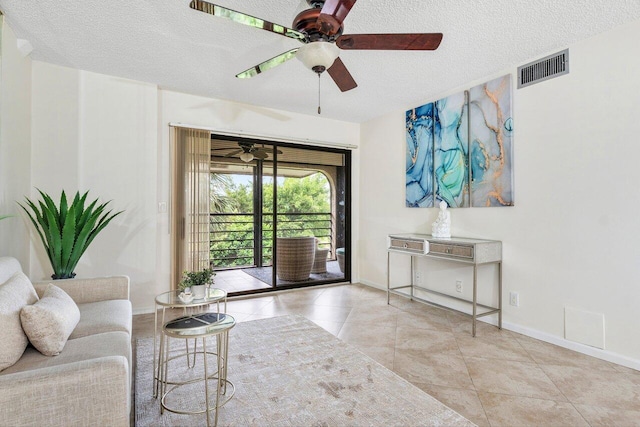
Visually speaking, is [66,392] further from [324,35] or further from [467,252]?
[467,252]

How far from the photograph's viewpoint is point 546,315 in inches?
111

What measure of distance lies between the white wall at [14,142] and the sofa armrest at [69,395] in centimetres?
189

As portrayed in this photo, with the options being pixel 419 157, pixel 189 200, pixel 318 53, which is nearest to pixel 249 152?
pixel 189 200

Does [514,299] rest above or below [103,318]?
below

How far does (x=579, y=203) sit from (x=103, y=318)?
3.51 metres

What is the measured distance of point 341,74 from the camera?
2367 mm

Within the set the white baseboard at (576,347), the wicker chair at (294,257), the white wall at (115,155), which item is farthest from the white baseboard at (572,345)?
the white wall at (115,155)

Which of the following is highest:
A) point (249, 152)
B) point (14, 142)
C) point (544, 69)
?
point (544, 69)

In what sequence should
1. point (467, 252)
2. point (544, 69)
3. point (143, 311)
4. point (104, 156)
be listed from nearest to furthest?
1. point (544, 69)
2. point (467, 252)
3. point (104, 156)
4. point (143, 311)

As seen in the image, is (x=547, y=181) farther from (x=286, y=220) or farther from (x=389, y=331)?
(x=286, y=220)

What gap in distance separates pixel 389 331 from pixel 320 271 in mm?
2091

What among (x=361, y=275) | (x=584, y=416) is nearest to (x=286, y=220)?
(x=361, y=275)

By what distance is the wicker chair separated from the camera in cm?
459

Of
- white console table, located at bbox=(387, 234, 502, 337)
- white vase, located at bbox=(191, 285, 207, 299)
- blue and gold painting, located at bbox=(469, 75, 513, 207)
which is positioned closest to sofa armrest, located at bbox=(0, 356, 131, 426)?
white vase, located at bbox=(191, 285, 207, 299)
